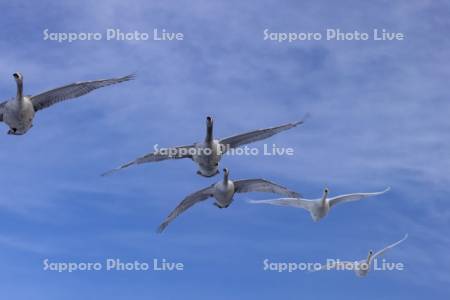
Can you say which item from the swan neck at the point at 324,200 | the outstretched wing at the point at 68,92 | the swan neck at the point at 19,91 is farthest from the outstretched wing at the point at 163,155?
the swan neck at the point at 324,200

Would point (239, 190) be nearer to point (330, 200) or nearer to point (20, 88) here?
point (330, 200)

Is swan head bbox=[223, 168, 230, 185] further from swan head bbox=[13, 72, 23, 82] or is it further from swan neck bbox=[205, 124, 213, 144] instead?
swan head bbox=[13, 72, 23, 82]

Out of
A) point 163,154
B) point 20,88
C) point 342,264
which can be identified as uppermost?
point 20,88

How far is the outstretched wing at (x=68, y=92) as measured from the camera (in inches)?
1578

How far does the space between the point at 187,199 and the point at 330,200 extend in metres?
9.50

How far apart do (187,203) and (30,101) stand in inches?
470

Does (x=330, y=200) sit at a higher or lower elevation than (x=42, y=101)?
lower

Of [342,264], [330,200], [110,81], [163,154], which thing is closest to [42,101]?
[110,81]

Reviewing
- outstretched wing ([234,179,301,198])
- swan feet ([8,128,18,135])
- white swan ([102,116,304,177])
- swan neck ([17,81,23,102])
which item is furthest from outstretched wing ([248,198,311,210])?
swan neck ([17,81,23,102])

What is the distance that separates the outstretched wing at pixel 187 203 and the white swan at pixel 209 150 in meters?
3.13

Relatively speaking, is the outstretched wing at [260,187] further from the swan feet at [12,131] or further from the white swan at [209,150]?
the swan feet at [12,131]

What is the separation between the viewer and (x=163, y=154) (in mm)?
42875

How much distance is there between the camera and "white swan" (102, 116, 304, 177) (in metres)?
41.3

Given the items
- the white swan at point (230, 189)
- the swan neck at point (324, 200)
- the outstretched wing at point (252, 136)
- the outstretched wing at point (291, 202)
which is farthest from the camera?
the outstretched wing at point (291, 202)
